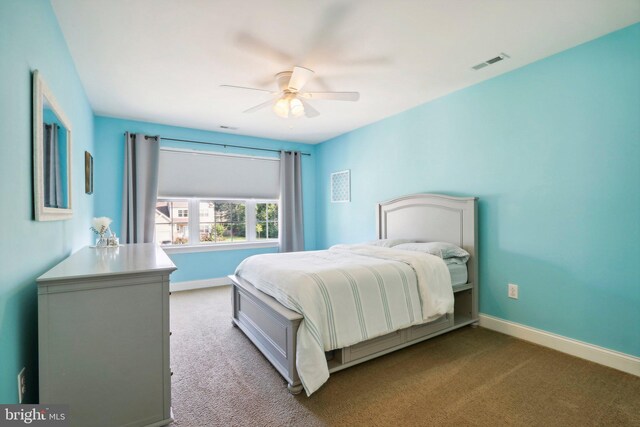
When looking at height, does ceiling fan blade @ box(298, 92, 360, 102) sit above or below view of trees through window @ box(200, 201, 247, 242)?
above

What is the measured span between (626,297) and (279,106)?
3.09 metres

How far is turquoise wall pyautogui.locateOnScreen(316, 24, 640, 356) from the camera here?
2209 mm

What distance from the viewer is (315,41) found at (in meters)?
2.29

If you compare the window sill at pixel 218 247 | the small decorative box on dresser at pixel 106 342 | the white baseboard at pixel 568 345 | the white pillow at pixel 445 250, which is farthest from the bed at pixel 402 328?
the window sill at pixel 218 247

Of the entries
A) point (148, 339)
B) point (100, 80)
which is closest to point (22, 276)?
point (148, 339)

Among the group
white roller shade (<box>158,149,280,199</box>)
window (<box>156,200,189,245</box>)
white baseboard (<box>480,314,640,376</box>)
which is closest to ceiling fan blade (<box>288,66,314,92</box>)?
white roller shade (<box>158,149,280,199</box>)

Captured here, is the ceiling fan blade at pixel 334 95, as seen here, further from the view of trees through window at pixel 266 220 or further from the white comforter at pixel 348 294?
the view of trees through window at pixel 266 220

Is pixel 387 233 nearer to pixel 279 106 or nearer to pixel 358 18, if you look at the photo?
pixel 279 106

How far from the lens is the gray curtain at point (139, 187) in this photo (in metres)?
4.10

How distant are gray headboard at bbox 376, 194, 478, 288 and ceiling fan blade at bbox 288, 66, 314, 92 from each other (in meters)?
1.93

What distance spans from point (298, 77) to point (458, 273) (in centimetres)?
235

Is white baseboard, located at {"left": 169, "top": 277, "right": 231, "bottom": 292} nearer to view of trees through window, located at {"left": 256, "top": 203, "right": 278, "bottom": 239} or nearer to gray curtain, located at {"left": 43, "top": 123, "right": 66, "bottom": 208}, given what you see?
view of trees through window, located at {"left": 256, "top": 203, "right": 278, "bottom": 239}

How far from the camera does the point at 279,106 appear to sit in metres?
2.75

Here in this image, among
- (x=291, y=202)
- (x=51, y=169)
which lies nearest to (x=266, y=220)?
(x=291, y=202)
